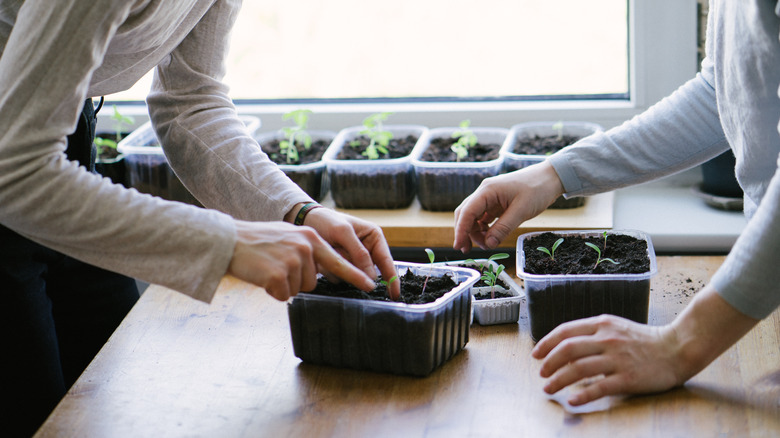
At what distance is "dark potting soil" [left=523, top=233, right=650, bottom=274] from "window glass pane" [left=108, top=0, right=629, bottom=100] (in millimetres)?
755

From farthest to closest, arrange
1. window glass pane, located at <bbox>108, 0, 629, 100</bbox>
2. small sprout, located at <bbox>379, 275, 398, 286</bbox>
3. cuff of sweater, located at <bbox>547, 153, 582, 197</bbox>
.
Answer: window glass pane, located at <bbox>108, 0, 629, 100</bbox> < cuff of sweater, located at <bbox>547, 153, 582, 197</bbox> < small sprout, located at <bbox>379, 275, 398, 286</bbox>

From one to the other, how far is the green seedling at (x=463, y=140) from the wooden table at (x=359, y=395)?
1.90 ft

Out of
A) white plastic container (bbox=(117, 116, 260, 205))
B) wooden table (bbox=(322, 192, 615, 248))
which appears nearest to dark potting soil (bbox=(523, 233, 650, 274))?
wooden table (bbox=(322, 192, 615, 248))

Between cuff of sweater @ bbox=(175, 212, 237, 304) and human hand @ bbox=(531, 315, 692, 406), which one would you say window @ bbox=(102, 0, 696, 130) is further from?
cuff of sweater @ bbox=(175, 212, 237, 304)

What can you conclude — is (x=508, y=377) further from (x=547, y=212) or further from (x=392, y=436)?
(x=547, y=212)

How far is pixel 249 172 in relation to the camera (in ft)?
4.45

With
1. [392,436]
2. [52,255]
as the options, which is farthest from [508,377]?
[52,255]

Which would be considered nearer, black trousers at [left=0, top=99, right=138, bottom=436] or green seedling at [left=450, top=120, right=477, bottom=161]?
black trousers at [left=0, top=99, right=138, bottom=436]

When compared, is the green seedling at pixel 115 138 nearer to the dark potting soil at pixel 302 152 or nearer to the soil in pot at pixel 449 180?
the dark potting soil at pixel 302 152

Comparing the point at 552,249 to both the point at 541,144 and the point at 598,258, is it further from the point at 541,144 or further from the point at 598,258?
the point at 541,144

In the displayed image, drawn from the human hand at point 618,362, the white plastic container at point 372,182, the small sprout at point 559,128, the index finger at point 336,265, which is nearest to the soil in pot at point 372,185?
the white plastic container at point 372,182

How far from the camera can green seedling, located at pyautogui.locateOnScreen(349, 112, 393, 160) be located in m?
1.92

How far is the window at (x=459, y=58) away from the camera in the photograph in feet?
6.63

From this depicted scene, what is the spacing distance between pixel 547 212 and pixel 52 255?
1017mm
